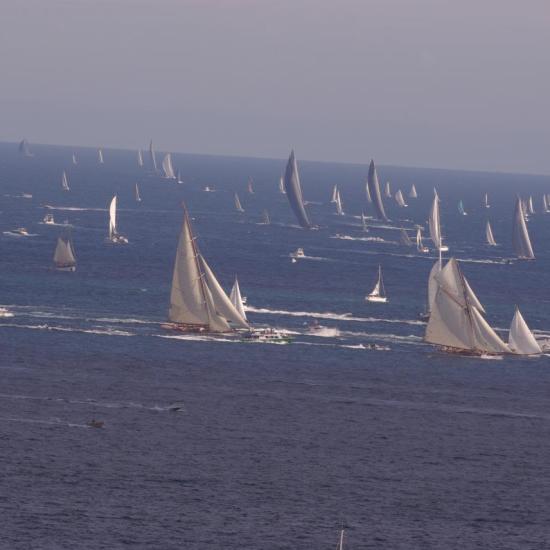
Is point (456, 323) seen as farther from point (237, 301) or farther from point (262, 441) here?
point (262, 441)

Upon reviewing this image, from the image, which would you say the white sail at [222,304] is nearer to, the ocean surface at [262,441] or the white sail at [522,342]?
the ocean surface at [262,441]

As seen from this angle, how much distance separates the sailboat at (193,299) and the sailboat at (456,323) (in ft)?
73.1

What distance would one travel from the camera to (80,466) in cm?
11038

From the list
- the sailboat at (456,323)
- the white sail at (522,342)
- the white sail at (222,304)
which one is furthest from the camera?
the white sail at (222,304)

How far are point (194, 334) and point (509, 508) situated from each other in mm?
70904

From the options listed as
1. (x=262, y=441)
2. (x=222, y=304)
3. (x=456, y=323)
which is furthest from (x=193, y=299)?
(x=262, y=441)

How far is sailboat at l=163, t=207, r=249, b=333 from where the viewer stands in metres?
171

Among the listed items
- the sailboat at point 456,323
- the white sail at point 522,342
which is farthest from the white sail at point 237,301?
the white sail at point 522,342

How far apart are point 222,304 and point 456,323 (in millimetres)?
27134

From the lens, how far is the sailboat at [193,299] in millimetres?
170625

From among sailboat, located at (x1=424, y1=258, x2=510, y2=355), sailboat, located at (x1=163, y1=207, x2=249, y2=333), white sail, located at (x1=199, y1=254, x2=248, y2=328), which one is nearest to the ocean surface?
sailboat, located at (x1=163, y1=207, x2=249, y2=333)

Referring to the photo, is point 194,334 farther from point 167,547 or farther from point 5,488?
point 167,547

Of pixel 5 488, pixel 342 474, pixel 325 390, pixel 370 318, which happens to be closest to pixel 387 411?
pixel 325 390

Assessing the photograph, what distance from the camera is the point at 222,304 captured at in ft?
565
